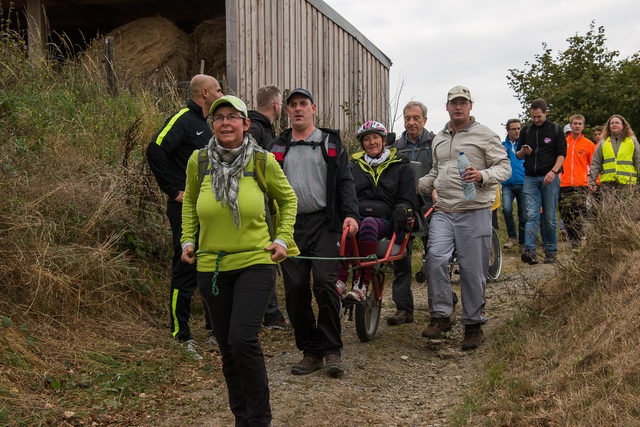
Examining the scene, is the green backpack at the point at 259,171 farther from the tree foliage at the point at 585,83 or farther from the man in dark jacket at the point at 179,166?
the tree foliage at the point at 585,83

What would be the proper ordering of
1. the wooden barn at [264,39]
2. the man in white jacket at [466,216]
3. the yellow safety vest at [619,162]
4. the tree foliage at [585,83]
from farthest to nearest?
the tree foliage at [585,83], the wooden barn at [264,39], the yellow safety vest at [619,162], the man in white jacket at [466,216]

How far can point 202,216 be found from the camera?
15.4 ft

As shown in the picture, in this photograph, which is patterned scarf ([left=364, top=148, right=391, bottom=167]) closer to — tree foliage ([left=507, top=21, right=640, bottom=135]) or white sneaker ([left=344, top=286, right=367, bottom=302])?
white sneaker ([left=344, top=286, right=367, bottom=302])

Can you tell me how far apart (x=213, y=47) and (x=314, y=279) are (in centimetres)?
970

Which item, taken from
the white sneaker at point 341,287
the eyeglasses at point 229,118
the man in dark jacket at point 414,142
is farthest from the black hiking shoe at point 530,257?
the eyeglasses at point 229,118

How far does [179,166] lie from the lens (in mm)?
6637

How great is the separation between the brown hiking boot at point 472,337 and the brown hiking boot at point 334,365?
1328mm

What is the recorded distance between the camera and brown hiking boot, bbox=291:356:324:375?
6.18m

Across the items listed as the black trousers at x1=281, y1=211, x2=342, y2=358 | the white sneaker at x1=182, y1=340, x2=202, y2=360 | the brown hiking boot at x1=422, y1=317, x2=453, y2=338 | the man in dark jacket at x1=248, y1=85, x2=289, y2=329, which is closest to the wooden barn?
the man in dark jacket at x1=248, y1=85, x2=289, y2=329

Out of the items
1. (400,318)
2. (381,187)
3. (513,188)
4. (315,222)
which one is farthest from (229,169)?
(513,188)

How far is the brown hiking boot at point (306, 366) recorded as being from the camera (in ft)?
20.3

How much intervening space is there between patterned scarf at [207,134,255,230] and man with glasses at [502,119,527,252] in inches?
317

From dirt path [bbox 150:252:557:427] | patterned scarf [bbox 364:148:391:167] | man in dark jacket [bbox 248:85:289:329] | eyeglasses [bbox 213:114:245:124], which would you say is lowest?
dirt path [bbox 150:252:557:427]

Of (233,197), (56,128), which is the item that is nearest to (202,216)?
(233,197)
